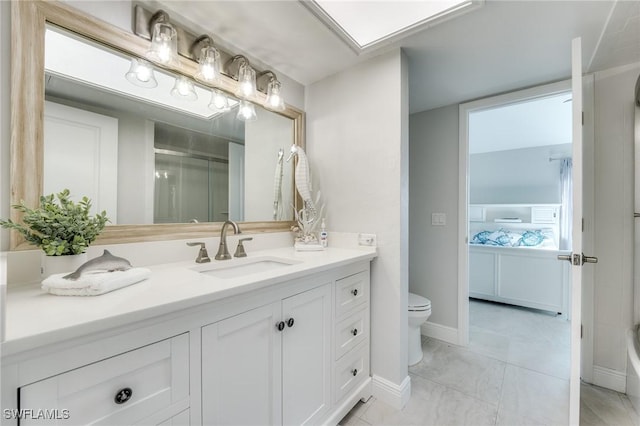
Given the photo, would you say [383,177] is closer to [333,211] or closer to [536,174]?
[333,211]

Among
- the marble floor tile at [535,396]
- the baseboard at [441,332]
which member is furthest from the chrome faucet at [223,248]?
the baseboard at [441,332]

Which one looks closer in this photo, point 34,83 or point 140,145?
point 34,83

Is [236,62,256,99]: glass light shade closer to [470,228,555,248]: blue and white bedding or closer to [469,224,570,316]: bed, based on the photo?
[469,224,570,316]: bed

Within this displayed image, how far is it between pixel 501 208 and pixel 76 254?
194 inches

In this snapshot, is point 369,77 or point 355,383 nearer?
point 355,383

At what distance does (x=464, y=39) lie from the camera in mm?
1513

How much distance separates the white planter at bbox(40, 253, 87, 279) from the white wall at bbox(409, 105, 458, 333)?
8.31 ft

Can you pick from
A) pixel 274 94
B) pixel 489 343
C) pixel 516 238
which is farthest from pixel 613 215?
pixel 274 94

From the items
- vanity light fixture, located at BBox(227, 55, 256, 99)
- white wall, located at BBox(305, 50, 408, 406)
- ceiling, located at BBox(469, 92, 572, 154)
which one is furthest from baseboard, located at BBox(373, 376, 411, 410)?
ceiling, located at BBox(469, 92, 572, 154)

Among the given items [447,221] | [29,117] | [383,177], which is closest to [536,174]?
[447,221]

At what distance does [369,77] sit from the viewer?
171 centimetres

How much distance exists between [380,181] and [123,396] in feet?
4.93

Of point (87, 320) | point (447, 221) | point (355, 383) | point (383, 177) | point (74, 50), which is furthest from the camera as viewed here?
point (447, 221)

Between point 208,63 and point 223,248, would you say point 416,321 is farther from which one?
point 208,63
